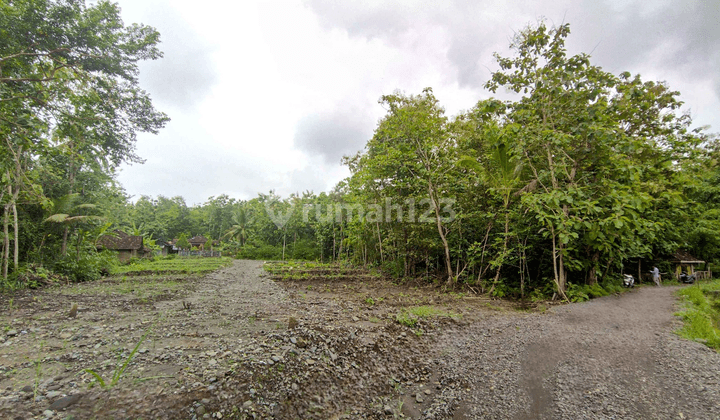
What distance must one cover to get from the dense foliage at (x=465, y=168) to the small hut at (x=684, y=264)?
1.03 m

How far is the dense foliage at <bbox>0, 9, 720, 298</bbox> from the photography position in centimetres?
600

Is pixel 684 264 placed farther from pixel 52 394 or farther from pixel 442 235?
pixel 52 394

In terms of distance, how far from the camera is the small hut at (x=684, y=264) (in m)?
14.4

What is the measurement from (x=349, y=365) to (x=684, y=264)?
65.3 feet

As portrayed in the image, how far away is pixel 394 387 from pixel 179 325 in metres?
3.42

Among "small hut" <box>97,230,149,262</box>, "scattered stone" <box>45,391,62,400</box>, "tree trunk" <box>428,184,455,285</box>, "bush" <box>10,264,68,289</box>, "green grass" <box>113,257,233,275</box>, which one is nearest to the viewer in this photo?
"scattered stone" <box>45,391,62,400</box>

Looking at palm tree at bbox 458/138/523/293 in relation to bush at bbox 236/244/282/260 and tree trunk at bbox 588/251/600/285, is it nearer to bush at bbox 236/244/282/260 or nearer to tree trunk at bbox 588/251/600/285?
tree trunk at bbox 588/251/600/285

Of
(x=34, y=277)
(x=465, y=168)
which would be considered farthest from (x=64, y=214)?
(x=465, y=168)

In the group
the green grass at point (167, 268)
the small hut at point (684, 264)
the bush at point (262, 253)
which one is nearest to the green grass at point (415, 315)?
the green grass at point (167, 268)

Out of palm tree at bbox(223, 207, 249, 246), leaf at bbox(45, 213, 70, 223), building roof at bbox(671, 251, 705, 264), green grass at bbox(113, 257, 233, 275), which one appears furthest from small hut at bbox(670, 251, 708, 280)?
palm tree at bbox(223, 207, 249, 246)

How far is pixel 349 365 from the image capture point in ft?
11.6

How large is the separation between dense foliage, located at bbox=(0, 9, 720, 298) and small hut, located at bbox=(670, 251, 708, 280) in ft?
3.37

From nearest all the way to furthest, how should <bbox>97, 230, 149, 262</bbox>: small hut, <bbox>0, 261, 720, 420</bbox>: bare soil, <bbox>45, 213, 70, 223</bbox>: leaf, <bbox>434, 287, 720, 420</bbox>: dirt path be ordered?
<bbox>0, 261, 720, 420</bbox>: bare soil, <bbox>434, 287, 720, 420</bbox>: dirt path, <bbox>45, 213, 70, 223</bbox>: leaf, <bbox>97, 230, 149, 262</bbox>: small hut

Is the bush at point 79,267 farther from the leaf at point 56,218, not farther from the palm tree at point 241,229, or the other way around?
the palm tree at point 241,229
